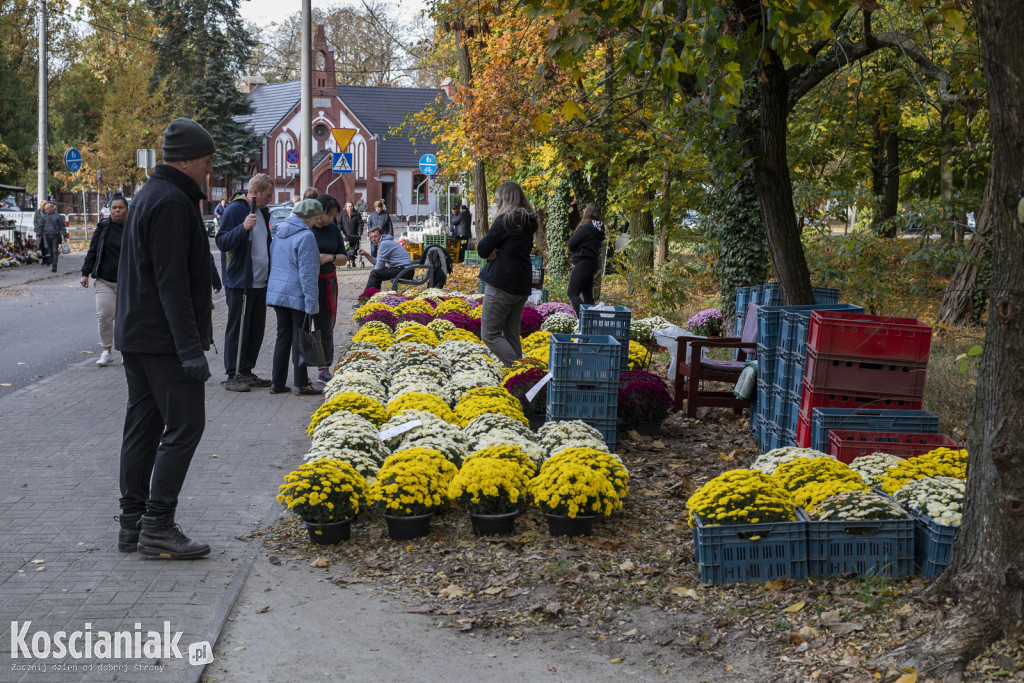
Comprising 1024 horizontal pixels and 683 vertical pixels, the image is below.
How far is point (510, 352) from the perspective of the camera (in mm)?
10203

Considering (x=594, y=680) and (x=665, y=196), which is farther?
(x=665, y=196)

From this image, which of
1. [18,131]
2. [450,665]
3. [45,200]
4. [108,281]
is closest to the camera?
[450,665]

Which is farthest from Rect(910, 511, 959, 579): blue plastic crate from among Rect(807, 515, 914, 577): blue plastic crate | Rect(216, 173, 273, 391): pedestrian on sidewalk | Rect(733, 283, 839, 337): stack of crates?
Rect(216, 173, 273, 391): pedestrian on sidewalk

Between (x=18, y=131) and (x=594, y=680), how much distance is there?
5167 centimetres

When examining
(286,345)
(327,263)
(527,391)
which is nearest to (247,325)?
(286,345)

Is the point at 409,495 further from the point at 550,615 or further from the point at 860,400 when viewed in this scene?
the point at 860,400

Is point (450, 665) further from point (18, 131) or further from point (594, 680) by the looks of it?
point (18, 131)

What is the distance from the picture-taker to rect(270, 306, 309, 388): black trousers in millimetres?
10109

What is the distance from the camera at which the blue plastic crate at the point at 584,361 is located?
Answer: 773 centimetres

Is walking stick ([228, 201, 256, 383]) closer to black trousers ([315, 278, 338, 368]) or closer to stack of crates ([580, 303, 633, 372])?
black trousers ([315, 278, 338, 368])

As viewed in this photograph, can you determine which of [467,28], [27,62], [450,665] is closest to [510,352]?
[450,665]

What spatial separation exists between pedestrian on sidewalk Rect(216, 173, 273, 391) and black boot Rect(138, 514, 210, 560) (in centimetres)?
510

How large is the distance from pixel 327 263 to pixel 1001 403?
7.37 meters

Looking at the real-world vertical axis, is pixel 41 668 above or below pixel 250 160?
below
